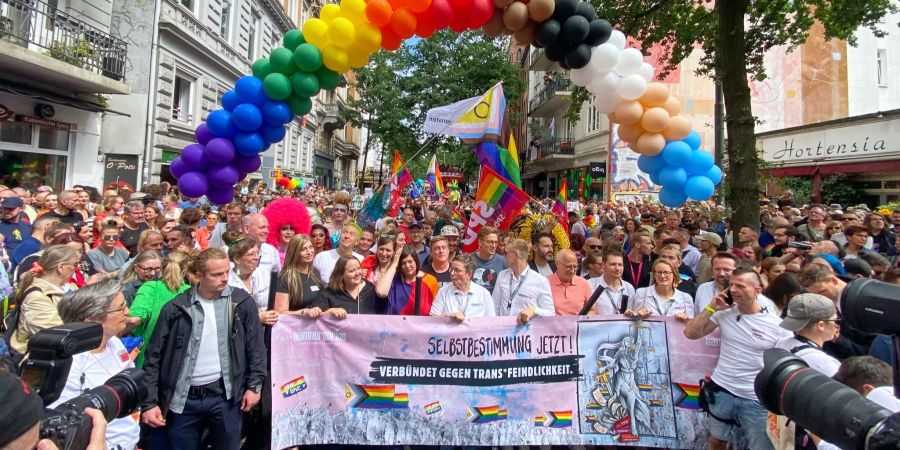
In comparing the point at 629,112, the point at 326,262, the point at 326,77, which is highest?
the point at 326,77

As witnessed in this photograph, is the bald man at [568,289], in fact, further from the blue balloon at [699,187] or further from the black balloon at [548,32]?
the black balloon at [548,32]

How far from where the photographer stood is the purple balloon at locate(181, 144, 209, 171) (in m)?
6.11

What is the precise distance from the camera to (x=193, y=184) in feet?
19.8

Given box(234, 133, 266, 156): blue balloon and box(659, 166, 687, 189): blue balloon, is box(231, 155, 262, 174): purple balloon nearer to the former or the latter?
box(234, 133, 266, 156): blue balloon

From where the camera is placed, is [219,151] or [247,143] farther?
[247,143]

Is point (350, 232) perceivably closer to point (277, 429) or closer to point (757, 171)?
point (277, 429)

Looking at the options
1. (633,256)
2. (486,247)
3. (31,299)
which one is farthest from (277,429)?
(633,256)

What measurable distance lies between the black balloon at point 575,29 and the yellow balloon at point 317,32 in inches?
104

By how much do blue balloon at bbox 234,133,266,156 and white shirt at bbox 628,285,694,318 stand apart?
14.4 ft

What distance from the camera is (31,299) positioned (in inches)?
139

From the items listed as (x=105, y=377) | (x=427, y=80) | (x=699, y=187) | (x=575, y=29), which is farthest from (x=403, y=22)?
(x=427, y=80)

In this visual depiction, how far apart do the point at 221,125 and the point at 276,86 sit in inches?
31.0

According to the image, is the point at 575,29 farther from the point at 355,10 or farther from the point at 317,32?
the point at 317,32

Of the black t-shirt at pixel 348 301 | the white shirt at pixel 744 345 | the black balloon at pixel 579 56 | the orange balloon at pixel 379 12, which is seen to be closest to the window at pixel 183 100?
the orange balloon at pixel 379 12
